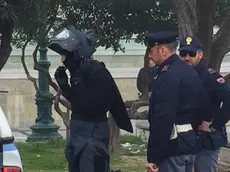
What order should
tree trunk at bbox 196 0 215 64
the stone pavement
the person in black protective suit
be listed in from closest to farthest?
1. the person in black protective suit
2. tree trunk at bbox 196 0 215 64
3. the stone pavement

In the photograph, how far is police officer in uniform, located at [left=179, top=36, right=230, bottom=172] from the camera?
23.2ft

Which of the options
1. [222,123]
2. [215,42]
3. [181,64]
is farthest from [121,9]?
[181,64]

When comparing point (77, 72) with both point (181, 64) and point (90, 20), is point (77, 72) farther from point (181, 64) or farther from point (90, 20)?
point (90, 20)

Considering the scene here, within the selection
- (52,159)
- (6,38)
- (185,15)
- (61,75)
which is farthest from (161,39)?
(52,159)

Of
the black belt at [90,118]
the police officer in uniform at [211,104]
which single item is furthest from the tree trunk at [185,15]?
the black belt at [90,118]

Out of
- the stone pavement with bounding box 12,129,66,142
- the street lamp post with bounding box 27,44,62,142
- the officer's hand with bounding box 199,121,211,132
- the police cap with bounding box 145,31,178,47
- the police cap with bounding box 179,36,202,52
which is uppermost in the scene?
the police cap with bounding box 145,31,178,47

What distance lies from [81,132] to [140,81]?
7.18 m

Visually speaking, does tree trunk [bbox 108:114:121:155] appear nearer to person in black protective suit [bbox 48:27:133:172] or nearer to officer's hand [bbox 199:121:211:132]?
officer's hand [bbox 199:121:211:132]

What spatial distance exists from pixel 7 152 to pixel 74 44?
165 centimetres

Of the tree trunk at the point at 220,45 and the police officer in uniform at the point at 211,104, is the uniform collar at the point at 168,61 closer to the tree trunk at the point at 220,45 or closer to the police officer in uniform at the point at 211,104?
the police officer in uniform at the point at 211,104

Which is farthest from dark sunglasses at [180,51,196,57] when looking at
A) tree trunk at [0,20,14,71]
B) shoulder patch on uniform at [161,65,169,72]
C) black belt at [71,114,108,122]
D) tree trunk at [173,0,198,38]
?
tree trunk at [0,20,14,71]

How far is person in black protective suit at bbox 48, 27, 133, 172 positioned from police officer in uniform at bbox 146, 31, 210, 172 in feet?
1.96

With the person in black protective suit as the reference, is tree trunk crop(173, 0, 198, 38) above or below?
above

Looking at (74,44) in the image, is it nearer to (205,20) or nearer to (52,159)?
(205,20)
